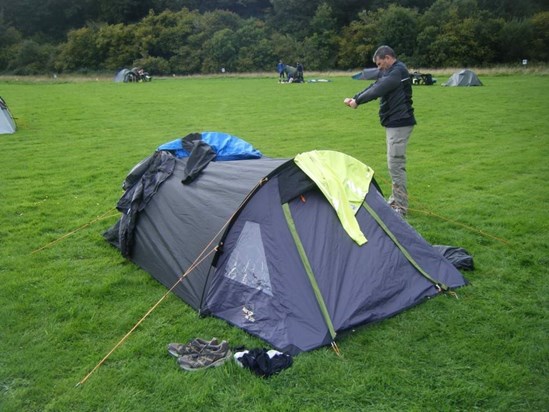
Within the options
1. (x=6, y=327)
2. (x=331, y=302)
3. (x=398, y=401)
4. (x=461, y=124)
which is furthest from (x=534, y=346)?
(x=461, y=124)

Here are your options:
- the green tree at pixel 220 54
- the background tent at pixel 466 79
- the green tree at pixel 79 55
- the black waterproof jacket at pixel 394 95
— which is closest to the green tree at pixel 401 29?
the green tree at pixel 220 54

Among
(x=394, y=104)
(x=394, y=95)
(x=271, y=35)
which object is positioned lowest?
(x=394, y=104)

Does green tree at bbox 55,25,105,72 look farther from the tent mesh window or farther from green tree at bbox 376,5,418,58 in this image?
the tent mesh window

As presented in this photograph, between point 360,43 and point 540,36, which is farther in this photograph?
point 360,43

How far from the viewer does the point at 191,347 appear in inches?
172

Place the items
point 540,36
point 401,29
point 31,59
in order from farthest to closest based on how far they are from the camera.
A: point 31,59, point 401,29, point 540,36

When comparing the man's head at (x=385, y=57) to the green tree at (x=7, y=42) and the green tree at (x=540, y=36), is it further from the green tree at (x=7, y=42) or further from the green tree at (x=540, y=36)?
the green tree at (x=7, y=42)

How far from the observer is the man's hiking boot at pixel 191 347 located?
4344mm

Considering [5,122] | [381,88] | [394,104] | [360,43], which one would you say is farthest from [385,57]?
[360,43]

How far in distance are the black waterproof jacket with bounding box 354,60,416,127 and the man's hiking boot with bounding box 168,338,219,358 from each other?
4089 millimetres

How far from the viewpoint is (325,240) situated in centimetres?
490

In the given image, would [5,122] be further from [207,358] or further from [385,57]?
[207,358]

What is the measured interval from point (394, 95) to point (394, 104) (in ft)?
0.43

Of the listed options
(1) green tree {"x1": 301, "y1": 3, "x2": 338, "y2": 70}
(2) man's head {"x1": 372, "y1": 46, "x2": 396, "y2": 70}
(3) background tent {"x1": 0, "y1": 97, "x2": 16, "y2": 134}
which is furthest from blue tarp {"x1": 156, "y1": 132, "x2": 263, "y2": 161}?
(1) green tree {"x1": 301, "y1": 3, "x2": 338, "y2": 70}
